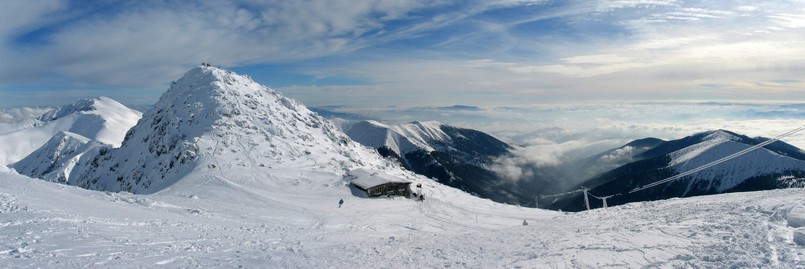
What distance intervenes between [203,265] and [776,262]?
23107 mm

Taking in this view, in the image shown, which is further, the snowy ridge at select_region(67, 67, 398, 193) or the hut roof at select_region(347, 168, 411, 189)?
the snowy ridge at select_region(67, 67, 398, 193)

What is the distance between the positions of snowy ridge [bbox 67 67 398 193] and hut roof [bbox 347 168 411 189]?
14.4 ft

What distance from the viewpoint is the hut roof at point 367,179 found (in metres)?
67.5

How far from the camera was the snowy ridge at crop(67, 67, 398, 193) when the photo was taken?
237ft

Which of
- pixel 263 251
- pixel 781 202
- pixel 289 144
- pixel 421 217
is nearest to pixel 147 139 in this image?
pixel 289 144

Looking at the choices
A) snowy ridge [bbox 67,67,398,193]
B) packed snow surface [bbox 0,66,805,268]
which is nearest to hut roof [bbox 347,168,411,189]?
packed snow surface [bbox 0,66,805,268]

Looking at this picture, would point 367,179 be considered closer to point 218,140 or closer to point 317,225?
point 317,225

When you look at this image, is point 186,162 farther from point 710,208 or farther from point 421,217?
point 710,208

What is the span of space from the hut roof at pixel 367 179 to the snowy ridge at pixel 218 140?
439 cm

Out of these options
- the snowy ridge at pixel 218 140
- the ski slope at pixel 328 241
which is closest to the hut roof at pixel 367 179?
the snowy ridge at pixel 218 140

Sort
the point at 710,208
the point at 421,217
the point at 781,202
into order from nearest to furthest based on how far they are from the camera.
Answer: the point at 781,202 < the point at 710,208 < the point at 421,217

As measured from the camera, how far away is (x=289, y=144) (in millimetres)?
84875

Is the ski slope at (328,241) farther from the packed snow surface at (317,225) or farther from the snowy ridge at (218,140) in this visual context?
the snowy ridge at (218,140)

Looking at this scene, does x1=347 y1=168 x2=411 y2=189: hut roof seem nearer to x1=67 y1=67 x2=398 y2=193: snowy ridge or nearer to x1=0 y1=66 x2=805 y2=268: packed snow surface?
x1=0 y1=66 x2=805 y2=268: packed snow surface
